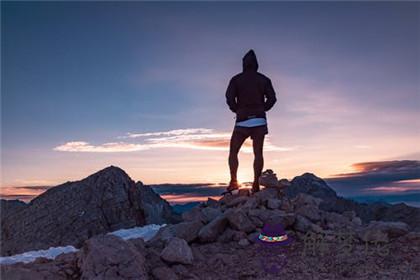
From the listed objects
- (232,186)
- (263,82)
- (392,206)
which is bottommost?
(392,206)

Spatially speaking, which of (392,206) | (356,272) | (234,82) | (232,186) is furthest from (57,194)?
(392,206)

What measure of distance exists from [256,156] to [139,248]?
4.50 metres

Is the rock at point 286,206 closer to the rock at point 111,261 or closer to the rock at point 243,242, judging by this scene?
the rock at point 243,242

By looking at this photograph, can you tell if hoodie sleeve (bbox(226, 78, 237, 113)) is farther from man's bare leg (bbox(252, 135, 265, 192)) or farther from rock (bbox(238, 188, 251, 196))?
rock (bbox(238, 188, 251, 196))

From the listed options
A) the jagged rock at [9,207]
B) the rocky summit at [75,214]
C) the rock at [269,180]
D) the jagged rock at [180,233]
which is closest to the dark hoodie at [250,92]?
the rock at [269,180]

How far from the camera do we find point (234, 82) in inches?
450

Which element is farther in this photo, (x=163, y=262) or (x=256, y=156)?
(x=256, y=156)

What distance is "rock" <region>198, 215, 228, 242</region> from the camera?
8.70 meters

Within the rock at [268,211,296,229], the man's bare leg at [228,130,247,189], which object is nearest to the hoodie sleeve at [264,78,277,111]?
the man's bare leg at [228,130,247,189]

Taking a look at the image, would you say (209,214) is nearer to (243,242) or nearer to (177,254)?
(243,242)

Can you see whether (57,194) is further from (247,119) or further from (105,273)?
(105,273)

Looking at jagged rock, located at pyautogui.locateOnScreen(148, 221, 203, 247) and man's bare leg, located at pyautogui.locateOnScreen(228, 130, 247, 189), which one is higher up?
man's bare leg, located at pyautogui.locateOnScreen(228, 130, 247, 189)

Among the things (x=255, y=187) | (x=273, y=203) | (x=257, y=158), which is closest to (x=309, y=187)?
(x=255, y=187)

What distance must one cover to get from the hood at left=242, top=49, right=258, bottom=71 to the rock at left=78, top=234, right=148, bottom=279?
5767 millimetres
